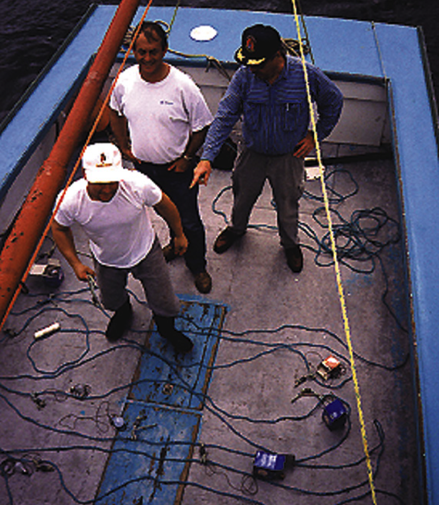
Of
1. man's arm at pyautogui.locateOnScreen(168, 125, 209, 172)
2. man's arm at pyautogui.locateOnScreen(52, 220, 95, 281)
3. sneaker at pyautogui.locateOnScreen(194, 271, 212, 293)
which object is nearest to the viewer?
man's arm at pyautogui.locateOnScreen(52, 220, 95, 281)

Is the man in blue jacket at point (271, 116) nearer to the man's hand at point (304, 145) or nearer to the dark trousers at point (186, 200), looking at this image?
the man's hand at point (304, 145)

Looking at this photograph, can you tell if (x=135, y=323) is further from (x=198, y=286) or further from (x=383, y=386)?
(x=383, y=386)

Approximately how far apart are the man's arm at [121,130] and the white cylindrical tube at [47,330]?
128 centimetres

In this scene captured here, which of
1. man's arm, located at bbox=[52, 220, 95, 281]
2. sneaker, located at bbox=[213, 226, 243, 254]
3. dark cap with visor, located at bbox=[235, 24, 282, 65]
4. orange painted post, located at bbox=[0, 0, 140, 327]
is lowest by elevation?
sneaker, located at bbox=[213, 226, 243, 254]

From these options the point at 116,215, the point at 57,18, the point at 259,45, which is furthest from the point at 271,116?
the point at 57,18

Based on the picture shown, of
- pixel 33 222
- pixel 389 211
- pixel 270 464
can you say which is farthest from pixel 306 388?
pixel 33 222

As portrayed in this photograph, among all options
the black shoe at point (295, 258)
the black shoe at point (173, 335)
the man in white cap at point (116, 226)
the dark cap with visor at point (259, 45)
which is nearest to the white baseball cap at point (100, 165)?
the man in white cap at point (116, 226)

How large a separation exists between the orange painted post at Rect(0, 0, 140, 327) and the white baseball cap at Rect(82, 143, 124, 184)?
0.69m

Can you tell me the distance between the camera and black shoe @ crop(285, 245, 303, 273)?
4.00 m

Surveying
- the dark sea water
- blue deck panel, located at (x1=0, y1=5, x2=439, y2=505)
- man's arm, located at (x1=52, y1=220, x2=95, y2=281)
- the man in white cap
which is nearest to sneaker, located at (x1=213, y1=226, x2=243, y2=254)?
the man in white cap

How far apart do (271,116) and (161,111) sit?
66 centimetres

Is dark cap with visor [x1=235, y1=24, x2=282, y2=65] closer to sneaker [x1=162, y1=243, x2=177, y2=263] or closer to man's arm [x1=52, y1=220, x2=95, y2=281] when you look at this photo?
A: man's arm [x1=52, y1=220, x2=95, y2=281]

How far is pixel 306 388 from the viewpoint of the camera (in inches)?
134

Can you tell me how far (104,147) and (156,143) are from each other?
669mm
